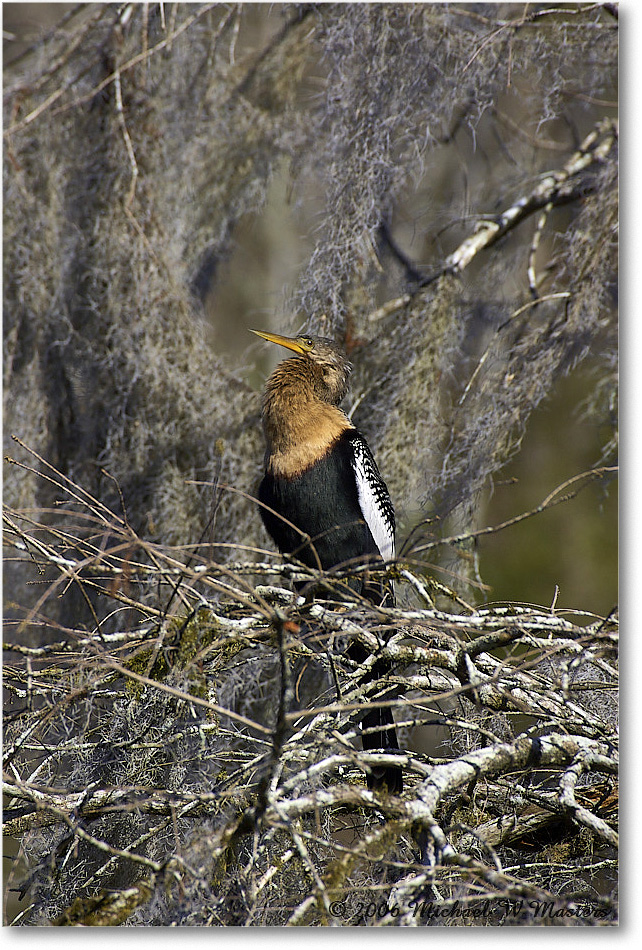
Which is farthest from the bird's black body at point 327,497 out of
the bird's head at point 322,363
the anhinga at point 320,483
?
the bird's head at point 322,363

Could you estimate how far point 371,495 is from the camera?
1679 millimetres

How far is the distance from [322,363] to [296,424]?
0.67 ft

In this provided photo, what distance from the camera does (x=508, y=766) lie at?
1.16 m

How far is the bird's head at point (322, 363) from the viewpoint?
5.92 ft

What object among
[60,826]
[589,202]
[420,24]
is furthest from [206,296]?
[60,826]

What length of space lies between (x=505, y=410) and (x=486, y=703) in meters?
0.81

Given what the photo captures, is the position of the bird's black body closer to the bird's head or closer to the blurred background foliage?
the bird's head

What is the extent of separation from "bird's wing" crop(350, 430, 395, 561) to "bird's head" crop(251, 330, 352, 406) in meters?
0.18

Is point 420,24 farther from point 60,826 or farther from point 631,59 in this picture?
point 60,826

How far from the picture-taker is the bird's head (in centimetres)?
181

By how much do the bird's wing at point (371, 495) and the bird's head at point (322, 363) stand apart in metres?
0.18

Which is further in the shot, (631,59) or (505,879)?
(631,59)

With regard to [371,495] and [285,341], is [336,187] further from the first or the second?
[371,495]

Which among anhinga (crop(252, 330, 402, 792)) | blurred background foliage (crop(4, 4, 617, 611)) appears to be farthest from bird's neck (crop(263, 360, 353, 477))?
blurred background foliage (crop(4, 4, 617, 611))
